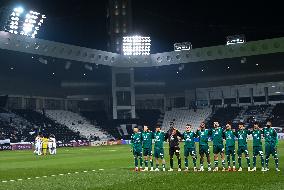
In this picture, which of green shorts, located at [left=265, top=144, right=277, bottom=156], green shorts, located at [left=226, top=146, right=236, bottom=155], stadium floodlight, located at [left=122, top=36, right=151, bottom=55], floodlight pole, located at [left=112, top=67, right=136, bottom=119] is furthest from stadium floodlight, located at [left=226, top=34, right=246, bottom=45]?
green shorts, located at [left=265, top=144, right=277, bottom=156]

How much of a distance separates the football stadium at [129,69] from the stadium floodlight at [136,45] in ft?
0.61

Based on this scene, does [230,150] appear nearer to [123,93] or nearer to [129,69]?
[129,69]

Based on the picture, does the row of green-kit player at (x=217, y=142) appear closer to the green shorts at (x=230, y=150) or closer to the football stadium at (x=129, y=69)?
the green shorts at (x=230, y=150)

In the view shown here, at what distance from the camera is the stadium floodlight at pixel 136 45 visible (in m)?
82.1

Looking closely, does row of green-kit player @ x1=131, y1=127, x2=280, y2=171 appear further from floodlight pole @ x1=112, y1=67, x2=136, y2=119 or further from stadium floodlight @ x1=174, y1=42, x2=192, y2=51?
floodlight pole @ x1=112, y1=67, x2=136, y2=119

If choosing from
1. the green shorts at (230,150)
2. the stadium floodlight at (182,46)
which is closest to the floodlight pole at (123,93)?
the stadium floodlight at (182,46)

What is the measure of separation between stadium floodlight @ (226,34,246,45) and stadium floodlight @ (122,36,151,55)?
15327 mm

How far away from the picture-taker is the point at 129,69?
88438 millimetres

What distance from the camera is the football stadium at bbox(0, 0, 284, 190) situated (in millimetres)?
70188

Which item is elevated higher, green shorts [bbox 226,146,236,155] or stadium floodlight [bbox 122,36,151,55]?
stadium floodlight [bbox 122,36,151,55]

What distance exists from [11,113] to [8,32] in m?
19.1

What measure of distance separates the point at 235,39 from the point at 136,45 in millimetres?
18179

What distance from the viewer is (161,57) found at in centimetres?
8306

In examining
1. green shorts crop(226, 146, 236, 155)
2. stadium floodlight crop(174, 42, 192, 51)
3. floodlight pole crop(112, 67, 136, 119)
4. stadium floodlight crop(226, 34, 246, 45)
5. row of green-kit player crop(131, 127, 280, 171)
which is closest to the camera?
row of green-kit player crop(131, 127, 280, 171)
